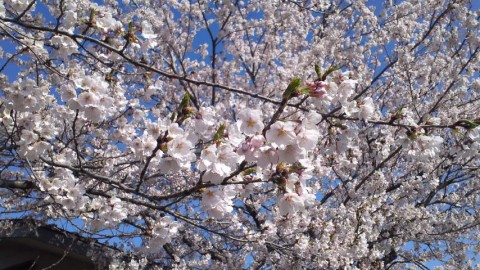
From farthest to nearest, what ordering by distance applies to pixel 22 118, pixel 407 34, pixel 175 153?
1. pixel 407 34
2. pixel 22 118
3. pixel 175 153

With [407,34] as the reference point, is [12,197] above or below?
below

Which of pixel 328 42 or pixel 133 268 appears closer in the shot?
pixel 133 268

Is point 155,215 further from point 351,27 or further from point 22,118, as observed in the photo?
point 351,27

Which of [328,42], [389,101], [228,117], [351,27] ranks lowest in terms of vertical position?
[228,117]

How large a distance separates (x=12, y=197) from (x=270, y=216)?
4.11 m

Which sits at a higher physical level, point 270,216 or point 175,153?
point 270,216

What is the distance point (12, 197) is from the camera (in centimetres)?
594

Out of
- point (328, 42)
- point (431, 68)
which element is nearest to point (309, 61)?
point (328, 42)

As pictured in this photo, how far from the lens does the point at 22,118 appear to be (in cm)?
351

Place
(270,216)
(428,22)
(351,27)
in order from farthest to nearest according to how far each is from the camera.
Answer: (351,27)
(428,22)
(270,216)

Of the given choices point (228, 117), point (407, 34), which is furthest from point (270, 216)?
point (407, 34)

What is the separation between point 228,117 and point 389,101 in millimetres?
3595

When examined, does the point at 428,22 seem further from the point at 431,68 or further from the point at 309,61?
the point at 309,61

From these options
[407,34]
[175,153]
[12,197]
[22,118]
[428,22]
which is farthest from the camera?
[428,22]
